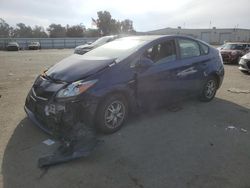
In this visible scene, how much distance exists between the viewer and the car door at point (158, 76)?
4314 mm

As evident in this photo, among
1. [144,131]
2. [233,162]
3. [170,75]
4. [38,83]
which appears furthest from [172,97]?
[38,83]

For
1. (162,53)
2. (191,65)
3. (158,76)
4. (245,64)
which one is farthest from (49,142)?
(245,64)

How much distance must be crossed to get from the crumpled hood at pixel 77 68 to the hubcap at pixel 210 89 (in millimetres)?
2899

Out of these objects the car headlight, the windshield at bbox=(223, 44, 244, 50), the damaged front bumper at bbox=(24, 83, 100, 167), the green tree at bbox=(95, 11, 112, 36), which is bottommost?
the damaged front bumper at bbox=(24, 83, 100, 167)

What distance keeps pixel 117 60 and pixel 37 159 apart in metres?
2.01

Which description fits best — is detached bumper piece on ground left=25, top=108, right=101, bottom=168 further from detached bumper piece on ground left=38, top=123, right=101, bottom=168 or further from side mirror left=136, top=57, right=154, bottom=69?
side mirror left=136, top=57, right=154, bottom=69

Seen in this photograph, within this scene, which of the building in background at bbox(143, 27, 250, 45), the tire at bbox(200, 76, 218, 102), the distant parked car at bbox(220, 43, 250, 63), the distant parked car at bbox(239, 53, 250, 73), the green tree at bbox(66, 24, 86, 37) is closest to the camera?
the tire at bbox(200, 76, 218, 102)

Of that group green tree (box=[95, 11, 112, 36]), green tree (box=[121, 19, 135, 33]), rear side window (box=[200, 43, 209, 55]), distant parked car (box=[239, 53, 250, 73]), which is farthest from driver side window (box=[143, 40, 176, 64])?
green tree (box=[121, 19, 135, 33])

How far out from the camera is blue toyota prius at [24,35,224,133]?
363 cm

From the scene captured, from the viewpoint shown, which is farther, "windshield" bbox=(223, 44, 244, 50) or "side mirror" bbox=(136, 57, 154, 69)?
"windshield" bbox=(223, 44, 244, 50)

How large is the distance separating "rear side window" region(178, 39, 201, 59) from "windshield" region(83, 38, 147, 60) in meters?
0.97

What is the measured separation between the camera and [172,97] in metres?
4.96

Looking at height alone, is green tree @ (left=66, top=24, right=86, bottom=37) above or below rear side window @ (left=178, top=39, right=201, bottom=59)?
above

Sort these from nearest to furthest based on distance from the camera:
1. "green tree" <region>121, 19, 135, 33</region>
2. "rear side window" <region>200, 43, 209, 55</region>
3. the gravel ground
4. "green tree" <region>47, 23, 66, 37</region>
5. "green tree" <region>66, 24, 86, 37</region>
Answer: the gravel ground → "rear side window" <region>200, 43, 209, 55</region> → "green tree" <region>66, 24, 86, 37</region> → "green tree" <region>47, 23, 66, 37</region> → "green tree" <region>121, 19, 135, 33</region>
